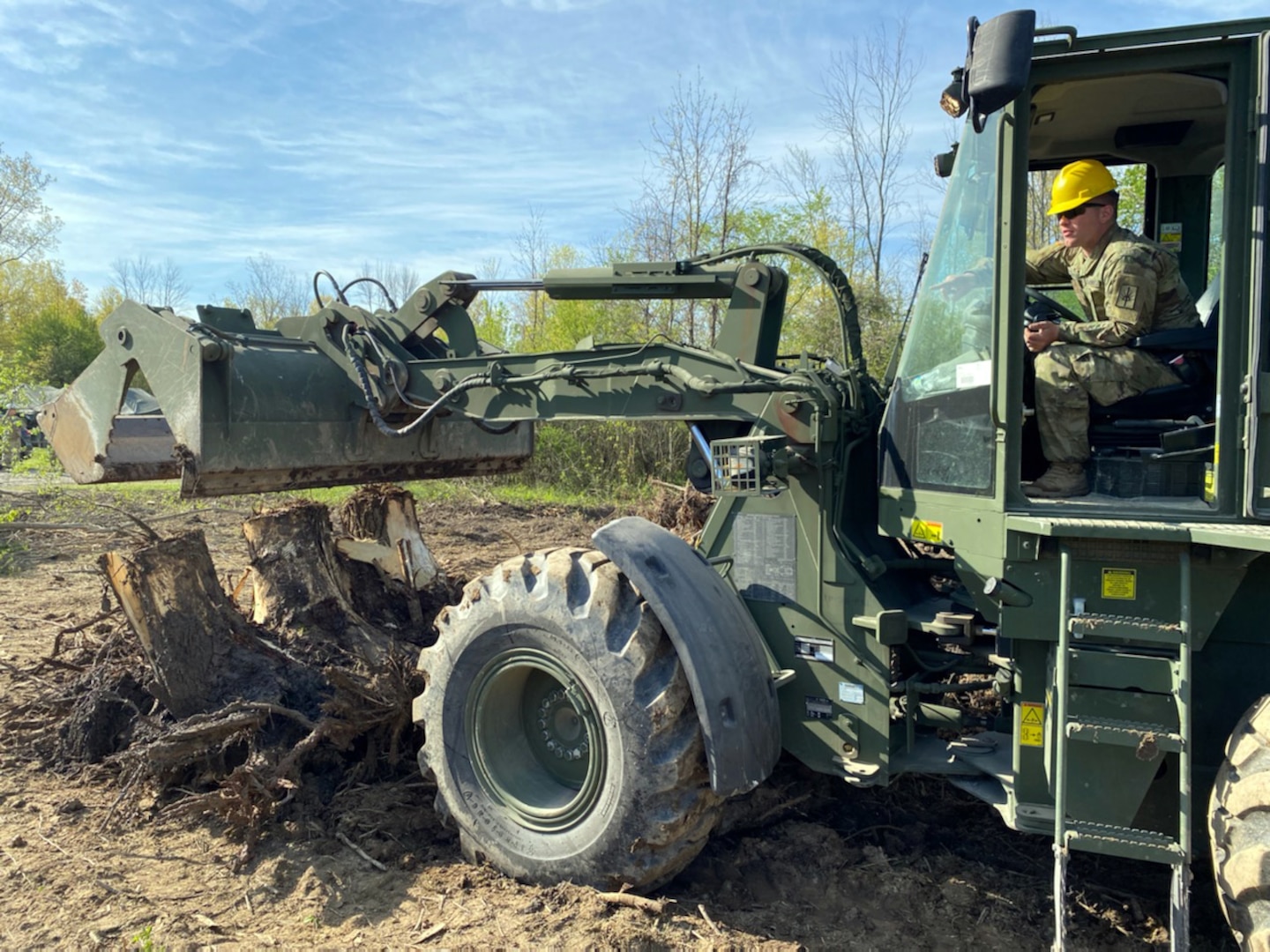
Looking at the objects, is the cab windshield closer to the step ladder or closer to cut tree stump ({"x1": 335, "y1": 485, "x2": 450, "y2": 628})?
the step ladder

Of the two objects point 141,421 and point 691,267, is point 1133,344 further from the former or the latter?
point 141,421

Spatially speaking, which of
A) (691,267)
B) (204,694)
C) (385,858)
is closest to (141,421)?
(204,694)

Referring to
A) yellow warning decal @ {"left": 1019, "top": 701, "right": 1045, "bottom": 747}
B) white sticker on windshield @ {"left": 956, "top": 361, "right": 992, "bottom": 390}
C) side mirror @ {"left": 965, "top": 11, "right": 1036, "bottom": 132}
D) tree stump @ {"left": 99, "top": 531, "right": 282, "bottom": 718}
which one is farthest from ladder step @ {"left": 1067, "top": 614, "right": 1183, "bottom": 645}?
tree stump @ {"left": 99, "top": 531, "right": 282, "bottom": 718}

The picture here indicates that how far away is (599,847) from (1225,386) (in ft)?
8.56

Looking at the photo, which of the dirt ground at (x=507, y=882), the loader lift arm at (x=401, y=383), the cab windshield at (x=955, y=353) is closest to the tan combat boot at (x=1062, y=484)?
the cab windshield at (x=955, y=353)

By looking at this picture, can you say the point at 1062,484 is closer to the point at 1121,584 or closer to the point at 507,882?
the point at 1121,584

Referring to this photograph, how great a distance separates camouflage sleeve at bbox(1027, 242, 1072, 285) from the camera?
3910 millimetres

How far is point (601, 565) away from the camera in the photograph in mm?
3693

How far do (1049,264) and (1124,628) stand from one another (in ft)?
5.76

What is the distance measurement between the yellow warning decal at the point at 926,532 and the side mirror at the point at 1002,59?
4.59 ft

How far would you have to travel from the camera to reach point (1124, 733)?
287 cm

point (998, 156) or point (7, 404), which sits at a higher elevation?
point (998, 156)

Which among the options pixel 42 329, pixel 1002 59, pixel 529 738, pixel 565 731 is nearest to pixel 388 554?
pixel 529 738

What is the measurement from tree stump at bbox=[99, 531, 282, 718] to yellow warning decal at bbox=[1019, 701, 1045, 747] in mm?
3582
